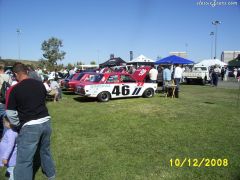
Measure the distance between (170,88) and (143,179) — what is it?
10101 millimetres

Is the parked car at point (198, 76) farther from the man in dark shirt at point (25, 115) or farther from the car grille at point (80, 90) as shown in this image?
the man in dark shirt at point (25, 115)

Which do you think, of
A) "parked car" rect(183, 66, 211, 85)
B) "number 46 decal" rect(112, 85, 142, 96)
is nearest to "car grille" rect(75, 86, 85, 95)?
"number 46 decal" rect(112, 85, 142, 96)

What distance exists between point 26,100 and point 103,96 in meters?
9.02

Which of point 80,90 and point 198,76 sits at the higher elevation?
point 198,76

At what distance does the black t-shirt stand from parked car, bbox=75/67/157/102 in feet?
27.5

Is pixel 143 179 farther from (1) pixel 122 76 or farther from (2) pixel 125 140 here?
(1) pixel 122 76

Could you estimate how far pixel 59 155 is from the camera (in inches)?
210

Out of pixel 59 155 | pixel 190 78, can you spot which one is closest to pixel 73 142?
pixel 59 155
